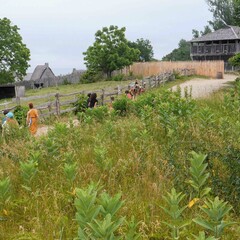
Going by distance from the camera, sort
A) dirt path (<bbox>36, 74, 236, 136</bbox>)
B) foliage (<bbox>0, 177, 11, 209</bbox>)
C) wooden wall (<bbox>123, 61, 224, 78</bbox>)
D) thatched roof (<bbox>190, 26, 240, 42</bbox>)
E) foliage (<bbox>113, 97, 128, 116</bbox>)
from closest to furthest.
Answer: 1. foliage (<bbox>0, 177, 11, 209</bbox>)
2. foliage (<bbox>113, 97, 128, 116</bbox>)
3. dirt path (<bbox>36, 74, 236, 136</bbox>)
4. wooden wall (<bbox>123, 61, 224, 78</bbox>)
5. thatched roof (<bbox>190, 26, 240, 42</bbox>)

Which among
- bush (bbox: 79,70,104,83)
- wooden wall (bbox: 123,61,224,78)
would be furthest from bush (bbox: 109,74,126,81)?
bush (bbox: 79,70,104,83)

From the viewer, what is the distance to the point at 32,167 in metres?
4.30

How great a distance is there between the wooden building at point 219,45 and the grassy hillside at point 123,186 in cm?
5179

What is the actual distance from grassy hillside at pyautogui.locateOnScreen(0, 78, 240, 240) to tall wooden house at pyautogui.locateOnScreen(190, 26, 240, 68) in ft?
170

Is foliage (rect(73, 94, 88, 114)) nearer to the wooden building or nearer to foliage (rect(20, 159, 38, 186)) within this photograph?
foliage (rect(20, 159, 38, 186))

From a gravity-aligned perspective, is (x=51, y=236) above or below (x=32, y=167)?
below

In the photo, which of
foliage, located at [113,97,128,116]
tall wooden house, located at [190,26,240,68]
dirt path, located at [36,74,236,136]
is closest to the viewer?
foliage, located at [113,97,128,116]

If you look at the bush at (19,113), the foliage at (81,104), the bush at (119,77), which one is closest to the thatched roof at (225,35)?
the bush at (119,77)

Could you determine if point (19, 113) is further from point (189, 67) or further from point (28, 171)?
point (189, 67)

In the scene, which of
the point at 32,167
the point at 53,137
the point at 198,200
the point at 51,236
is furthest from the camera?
the point at 53,137

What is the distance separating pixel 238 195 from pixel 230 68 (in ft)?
175

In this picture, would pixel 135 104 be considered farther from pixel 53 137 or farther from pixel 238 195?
pixel 238 195

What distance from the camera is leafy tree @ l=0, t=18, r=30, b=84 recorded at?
149 feet

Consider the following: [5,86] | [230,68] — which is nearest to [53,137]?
[5,86]
